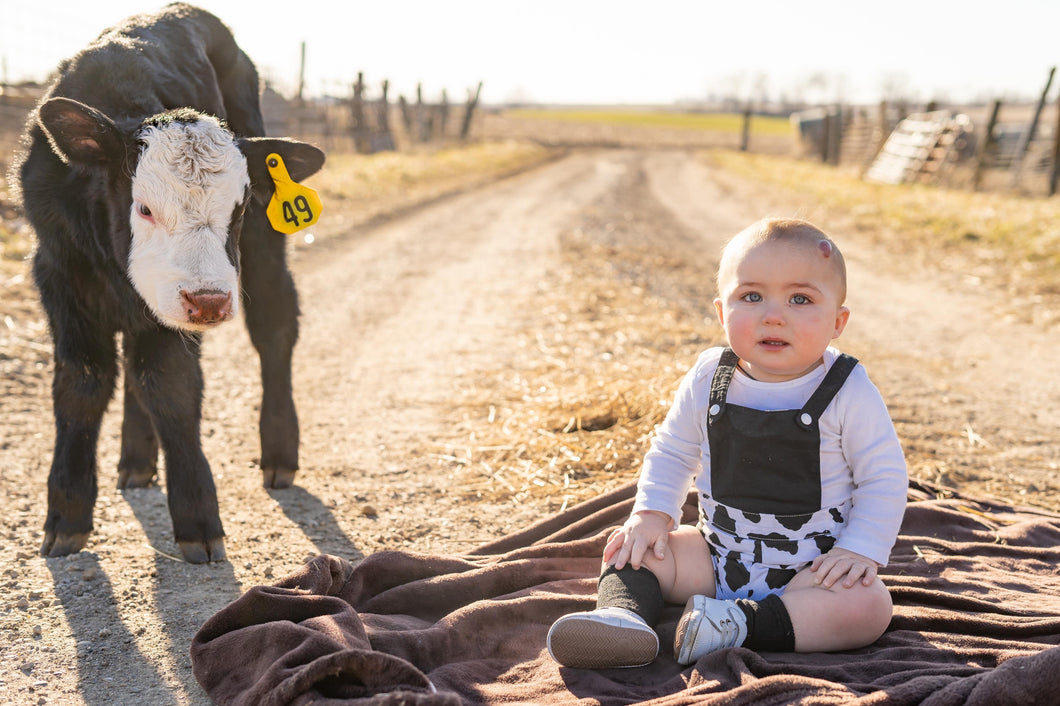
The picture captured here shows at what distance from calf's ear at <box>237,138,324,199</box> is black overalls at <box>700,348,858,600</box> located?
7.19 ft

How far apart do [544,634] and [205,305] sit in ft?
5.50

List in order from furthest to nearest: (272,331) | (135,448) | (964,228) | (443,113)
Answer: (443,113), (964,228), (272,331), (135,448)

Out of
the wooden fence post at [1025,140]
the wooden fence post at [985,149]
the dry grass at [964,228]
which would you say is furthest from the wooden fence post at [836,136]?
the wooden fence post at [1025,140]

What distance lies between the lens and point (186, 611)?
310 cm

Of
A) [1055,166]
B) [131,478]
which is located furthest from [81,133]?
[1055,166]

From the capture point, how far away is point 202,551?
3496 mm

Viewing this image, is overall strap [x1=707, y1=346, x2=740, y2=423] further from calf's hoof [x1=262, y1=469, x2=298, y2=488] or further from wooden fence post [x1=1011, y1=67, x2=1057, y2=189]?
wooden fence post [x1=1011, y1=67, x2=1057, y2=189]

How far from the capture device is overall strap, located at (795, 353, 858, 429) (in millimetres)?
2609

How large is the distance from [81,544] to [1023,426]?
5311 mm

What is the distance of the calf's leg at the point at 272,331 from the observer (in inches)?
171

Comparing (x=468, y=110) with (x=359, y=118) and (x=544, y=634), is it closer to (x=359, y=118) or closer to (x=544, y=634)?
(x=359, y=118)

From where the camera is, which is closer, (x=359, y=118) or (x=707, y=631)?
(x=707, y=631)

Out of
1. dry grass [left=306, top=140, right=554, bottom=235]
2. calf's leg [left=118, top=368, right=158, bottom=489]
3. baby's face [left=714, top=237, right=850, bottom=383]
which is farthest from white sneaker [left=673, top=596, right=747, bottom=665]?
dry grass [left=306, top=140, right=554, bottom=235]

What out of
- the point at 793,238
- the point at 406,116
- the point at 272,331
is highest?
the point at 406,116
